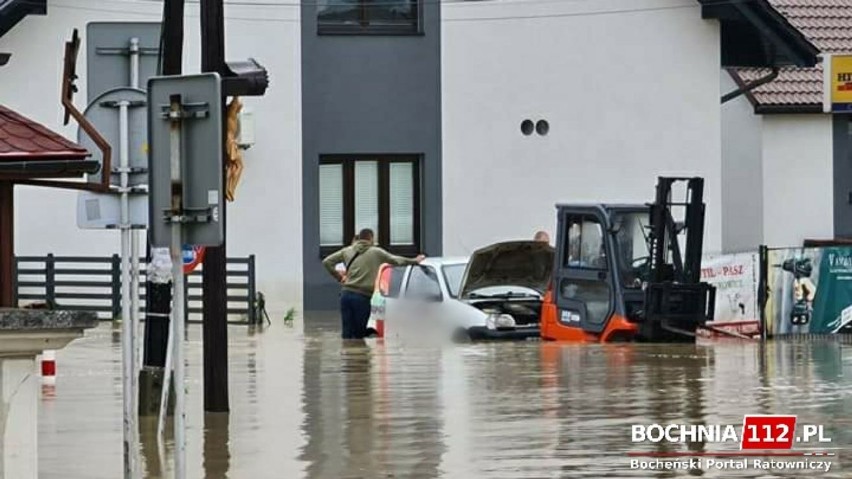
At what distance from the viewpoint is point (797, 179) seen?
130 ft

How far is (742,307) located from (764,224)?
13031 mm

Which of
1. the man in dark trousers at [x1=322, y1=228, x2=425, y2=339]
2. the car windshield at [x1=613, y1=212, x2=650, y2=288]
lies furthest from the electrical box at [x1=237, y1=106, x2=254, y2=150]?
the car windshield at [x1=613, y1=212, x2=650, y2=288]

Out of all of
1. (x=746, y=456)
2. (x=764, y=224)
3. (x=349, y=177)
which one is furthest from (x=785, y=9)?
(x=746, y=456)

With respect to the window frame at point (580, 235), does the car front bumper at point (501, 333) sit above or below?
below

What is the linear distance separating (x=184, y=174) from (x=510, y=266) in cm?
1720

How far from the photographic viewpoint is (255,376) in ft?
67.5

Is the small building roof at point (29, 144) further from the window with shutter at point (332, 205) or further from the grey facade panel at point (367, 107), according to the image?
the window with shutter at point (332, 205)

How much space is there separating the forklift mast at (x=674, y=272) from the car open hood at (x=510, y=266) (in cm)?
257

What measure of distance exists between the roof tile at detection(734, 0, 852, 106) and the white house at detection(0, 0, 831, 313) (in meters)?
2.89

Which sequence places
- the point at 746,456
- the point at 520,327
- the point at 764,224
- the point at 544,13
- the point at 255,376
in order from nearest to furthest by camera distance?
the point at 746,456
the point at 255,376
the point at 520,327
the point at 544,13
the point at 764,224

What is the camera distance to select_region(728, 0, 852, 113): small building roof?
39000 millimetres

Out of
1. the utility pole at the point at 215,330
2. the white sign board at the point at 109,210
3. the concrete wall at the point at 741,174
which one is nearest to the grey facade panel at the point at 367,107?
the concrete wall at the point at 741,174

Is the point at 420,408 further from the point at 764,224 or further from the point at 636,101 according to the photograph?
the point at 764,224

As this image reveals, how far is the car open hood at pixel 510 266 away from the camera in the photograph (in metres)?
26.4
